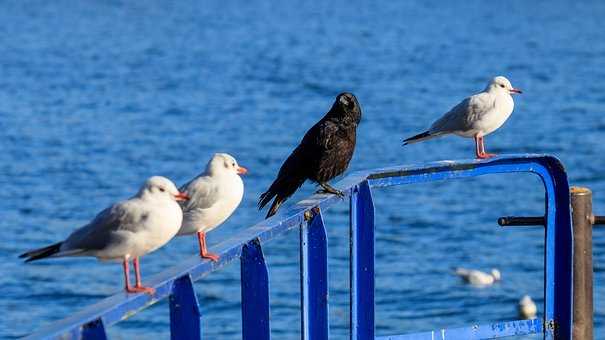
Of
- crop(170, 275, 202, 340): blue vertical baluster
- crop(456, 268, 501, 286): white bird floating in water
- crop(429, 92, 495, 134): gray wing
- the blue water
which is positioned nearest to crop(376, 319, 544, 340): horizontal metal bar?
crop(429, 92, 495, 134): gray wing

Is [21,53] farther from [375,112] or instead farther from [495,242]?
[495,242]

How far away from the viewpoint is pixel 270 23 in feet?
198

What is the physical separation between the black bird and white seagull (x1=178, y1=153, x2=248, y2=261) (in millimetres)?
2408

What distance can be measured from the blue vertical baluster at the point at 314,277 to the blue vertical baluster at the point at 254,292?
1.90ft

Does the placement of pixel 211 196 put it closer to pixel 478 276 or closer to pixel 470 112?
pixel 470 112

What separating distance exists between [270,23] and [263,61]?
15701mm

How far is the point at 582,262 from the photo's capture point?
655 cm

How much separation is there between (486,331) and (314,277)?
4.74 ft

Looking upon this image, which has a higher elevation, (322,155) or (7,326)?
(322,155)

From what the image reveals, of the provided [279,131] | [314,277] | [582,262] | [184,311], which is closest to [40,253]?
[184,311]

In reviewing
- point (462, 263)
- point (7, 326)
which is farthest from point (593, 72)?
point (7, 326)

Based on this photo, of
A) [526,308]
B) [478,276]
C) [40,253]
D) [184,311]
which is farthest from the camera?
[478,276]

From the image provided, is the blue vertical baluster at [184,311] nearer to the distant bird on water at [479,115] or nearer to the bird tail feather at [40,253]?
the bird tail feather at [40,253]

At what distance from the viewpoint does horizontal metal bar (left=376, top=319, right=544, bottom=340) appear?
238 inches
